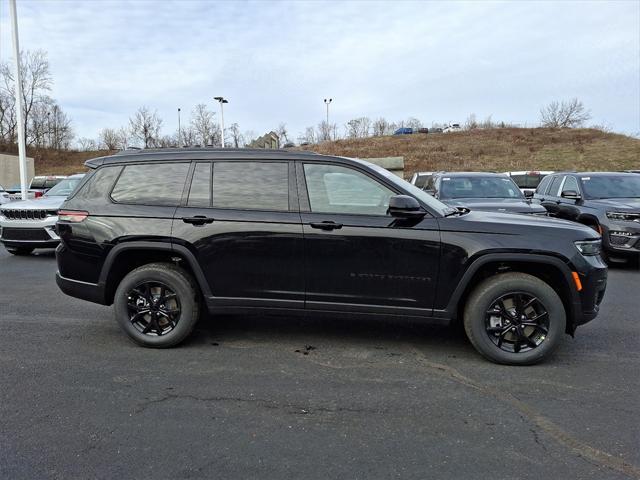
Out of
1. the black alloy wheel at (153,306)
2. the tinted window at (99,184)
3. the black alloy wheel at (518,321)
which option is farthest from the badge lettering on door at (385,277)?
the tinted window at (99,184)

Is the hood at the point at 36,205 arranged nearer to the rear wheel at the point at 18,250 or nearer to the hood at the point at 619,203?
the rear wheel at the point at 18,250

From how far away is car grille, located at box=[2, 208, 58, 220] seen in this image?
32.1 feet

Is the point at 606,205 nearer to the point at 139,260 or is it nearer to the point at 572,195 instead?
the point at 572,195

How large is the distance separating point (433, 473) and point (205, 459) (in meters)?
1.30

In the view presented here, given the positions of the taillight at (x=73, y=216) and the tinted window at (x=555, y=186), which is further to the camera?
the tinted window at (x=555, y=186)

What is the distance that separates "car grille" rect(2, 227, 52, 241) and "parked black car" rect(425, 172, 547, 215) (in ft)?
26.3

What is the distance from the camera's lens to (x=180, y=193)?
455 cm

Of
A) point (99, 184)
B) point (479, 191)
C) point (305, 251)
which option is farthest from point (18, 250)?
point (479, 191)

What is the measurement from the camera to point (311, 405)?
11.3ft

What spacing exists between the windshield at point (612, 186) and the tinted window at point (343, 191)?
6.84m

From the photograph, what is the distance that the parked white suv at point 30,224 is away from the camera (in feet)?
32.1

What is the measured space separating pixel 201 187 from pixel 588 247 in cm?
352

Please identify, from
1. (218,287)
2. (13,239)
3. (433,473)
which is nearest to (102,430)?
(218,287)

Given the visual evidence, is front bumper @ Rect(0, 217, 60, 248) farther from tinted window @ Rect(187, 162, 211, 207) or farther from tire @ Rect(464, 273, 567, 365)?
tire @ Rect(464, 273, 567, 365)
